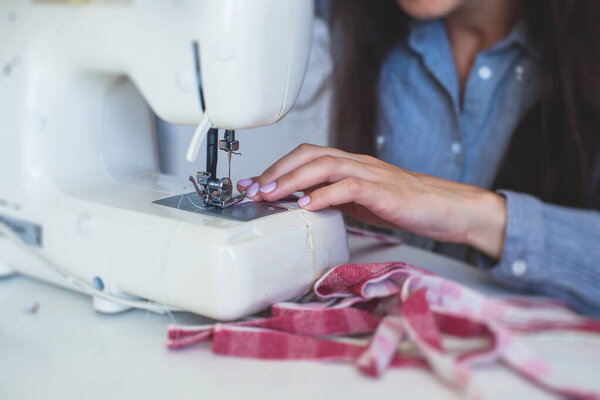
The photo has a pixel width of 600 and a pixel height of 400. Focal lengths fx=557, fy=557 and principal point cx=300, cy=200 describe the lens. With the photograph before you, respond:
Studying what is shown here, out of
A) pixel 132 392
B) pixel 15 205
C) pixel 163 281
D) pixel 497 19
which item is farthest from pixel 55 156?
pixel 497 19

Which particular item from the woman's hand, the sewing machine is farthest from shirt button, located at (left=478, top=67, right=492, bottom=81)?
the sewing machine

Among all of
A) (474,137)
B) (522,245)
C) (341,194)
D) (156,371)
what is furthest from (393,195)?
(474,137)

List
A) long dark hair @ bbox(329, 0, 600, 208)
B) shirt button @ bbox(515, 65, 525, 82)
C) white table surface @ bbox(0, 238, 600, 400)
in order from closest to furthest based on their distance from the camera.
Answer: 1. white table surface @ bbox(0, 238, 600, 400)
2. long dark hair @ bbox(329, 0, 600, 208)
3. shirt button @ bbox(515, 65, 525, 82)

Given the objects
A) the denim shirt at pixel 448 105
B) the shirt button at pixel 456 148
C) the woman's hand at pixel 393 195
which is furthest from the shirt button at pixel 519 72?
the woman's hand at pixel 393 195

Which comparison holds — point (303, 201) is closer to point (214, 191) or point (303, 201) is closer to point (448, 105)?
point (214, 191)

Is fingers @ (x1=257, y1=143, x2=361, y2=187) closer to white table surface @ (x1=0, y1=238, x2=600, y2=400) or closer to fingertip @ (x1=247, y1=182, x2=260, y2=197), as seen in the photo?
fingertip @ (x1=247, y1=182, x2=260, y2=197)

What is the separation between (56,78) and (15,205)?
0.65 ft

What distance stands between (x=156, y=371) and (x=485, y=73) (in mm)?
872

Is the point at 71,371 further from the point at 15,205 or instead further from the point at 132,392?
the point at 15,205

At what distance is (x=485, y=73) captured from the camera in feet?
3.68

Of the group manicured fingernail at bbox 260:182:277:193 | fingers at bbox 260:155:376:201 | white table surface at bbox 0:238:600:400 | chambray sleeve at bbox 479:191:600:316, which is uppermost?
fingers at bbox 260:155:376:201

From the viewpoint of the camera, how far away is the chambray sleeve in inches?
27.8

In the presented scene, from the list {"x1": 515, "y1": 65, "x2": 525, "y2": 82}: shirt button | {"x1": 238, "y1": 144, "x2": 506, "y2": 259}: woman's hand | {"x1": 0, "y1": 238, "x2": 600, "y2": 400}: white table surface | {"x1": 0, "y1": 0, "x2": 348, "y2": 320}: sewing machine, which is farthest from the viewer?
{"x1": 515, "y1": 65, "x2": 525, "y2": 82}: shirt button

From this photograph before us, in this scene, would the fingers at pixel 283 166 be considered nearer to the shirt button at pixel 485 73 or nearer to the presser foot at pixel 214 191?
the presser foot at pixel 214 191
